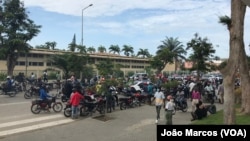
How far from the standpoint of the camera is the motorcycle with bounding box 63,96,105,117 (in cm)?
1997

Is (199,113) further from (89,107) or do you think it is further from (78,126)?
(78,126)

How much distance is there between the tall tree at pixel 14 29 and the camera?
37531 millimetres

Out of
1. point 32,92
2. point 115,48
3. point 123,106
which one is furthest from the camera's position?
point 115,48

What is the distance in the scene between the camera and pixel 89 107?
68.0 ft

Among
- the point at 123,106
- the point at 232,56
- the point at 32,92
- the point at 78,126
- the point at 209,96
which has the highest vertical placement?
the point at 232,56

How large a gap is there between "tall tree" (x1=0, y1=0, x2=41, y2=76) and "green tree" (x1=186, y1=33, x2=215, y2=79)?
17.2 meters

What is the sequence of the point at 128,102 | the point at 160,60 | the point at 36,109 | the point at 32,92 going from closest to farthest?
the point at 36,109, the point at 128,102, the point at 32,92, the point at 160,60

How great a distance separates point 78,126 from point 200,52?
28.1 meters

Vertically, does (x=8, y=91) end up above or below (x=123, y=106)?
above

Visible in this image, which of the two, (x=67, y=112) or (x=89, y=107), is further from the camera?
(x=89, y=107)

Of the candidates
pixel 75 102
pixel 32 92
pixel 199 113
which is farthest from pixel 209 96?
pixel 32 92

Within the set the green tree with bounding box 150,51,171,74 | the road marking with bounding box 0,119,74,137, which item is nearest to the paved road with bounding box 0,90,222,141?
the road marking with bounding box 0,119,74,137

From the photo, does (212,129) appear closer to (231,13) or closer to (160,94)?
(231,13)

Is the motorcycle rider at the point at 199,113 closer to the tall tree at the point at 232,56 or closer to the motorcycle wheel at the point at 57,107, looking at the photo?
the tall tree at the point at 232,56
